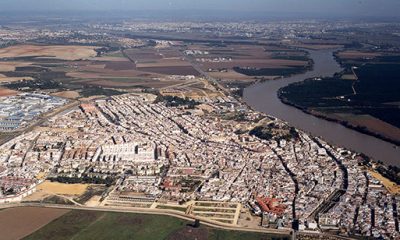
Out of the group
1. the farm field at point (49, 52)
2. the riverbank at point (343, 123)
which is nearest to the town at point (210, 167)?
the riverbank at point (343, 123)

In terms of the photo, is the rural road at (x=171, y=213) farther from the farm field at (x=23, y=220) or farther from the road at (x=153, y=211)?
the farm field at (x=23, y=220)

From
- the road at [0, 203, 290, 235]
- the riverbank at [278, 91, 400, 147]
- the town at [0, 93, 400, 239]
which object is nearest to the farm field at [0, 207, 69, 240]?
the road at [0, 203, 290, 235]

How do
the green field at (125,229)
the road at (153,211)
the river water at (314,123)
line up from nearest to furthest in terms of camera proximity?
the green field at (125,229), the road at (153,211), the river water at (314,123)

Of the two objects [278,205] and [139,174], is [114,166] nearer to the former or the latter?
[139,174]

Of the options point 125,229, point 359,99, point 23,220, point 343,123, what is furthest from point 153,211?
point 359,99

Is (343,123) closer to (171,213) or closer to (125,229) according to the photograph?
(171,213)

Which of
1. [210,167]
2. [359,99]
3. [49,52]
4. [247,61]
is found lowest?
[49,52]
